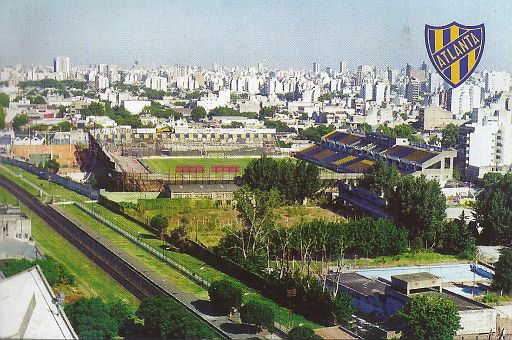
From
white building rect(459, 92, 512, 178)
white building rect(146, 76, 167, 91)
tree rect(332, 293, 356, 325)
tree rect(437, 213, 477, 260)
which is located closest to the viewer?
tree rect(332, 293, 356, 325)

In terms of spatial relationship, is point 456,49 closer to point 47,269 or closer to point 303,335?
point 303,335

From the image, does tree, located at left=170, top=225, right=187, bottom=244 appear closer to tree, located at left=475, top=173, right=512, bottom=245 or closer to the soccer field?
tree, located at left=475, top=173, right=512, bottom=245

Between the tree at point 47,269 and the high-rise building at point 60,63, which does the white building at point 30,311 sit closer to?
the tree at point 47,269

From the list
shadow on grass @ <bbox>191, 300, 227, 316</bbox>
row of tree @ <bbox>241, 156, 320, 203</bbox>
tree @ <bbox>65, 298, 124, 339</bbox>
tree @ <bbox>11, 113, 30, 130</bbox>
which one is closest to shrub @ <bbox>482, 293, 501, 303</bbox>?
shadow on grass @ <bbox>191, 300, 227, 316</bbox>

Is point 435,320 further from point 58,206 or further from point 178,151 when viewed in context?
point 178,151

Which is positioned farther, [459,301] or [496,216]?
[496,216]

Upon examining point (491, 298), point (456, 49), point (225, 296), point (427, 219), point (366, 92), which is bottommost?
point (491, 298)

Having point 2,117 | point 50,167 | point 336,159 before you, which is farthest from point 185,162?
point 2,117
